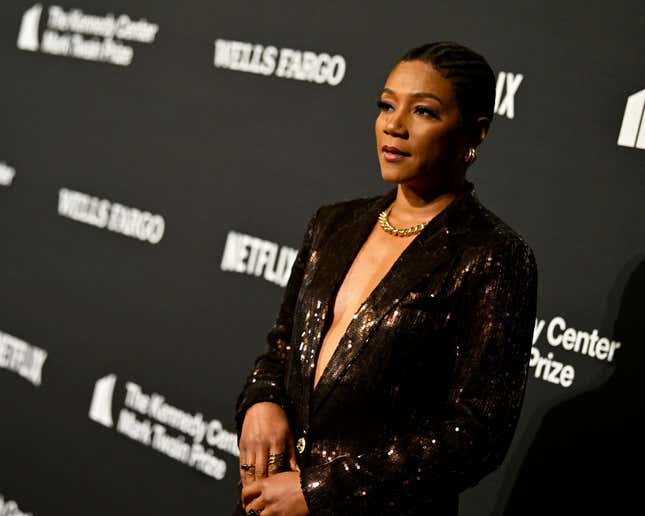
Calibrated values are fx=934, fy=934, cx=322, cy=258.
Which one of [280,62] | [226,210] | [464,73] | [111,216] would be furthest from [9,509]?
[464,73]

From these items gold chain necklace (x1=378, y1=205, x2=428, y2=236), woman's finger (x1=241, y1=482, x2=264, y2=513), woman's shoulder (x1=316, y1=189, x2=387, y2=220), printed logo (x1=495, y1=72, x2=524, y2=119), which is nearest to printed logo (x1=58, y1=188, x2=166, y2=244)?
printed logo (x1=495, y1=72, x2=524, y2=119)

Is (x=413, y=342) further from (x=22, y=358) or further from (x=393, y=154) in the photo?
(x=22, y=358)

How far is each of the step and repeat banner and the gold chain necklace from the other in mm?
600

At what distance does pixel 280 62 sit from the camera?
254cm

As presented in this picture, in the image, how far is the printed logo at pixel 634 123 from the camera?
1872 mm

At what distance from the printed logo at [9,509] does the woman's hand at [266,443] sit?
1.97 metres

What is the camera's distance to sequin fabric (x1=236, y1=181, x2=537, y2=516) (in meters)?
1.33

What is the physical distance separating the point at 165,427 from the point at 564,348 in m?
1.35

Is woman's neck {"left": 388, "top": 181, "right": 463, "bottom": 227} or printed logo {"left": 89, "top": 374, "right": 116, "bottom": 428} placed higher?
woman's neck {"left": 388, "top": 181, "right": 463, "bottom": 227}

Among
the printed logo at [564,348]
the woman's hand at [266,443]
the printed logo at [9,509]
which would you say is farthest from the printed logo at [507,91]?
the printed logo at [9,509]

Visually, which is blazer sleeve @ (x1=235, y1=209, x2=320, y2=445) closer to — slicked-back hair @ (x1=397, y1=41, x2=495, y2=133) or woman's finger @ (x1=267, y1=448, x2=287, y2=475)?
woman's finger @ (x1=267, y1=448, x2=287, y2=475)

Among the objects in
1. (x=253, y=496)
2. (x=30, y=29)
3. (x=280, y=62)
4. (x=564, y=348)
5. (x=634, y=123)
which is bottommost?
(x=253, y=496)

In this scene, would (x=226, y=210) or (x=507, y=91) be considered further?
(x=226, y=210)

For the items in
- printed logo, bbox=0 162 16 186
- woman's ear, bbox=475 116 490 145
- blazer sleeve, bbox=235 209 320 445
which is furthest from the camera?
printed logo, bbox=0 162 16 186
